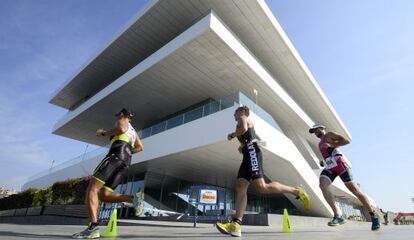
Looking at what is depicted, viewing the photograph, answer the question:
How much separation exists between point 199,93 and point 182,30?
3.69 meters

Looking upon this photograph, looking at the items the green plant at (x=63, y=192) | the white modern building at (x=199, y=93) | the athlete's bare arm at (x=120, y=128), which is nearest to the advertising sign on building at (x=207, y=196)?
the white modern building at (x=199, y=93)

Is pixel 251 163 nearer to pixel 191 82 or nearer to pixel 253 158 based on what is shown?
pixel 253 158

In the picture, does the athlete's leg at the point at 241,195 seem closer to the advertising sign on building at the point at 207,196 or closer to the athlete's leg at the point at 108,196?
the athlete's leg at the point at 108,196

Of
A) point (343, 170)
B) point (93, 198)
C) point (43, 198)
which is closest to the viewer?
point (93, 198)

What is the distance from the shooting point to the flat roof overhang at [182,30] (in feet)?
43.8

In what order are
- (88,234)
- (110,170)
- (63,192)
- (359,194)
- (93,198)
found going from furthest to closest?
(63,192) < (359,194) < (110,170) < (93,198) < (88,234)

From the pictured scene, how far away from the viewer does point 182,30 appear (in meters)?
15.1

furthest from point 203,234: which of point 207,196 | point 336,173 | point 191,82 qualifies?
point 191,82

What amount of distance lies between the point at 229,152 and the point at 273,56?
752 cm

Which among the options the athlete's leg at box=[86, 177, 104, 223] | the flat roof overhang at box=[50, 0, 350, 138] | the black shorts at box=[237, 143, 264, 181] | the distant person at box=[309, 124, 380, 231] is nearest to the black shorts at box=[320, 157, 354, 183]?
the distant person at box=[309, 124, 380, 231]

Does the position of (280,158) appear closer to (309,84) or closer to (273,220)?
(273,220)

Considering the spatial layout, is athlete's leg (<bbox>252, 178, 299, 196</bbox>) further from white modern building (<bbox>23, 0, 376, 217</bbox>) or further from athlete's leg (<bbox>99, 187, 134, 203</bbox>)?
white modern building (<bbox>23, 0, 376, 217</bbox>)

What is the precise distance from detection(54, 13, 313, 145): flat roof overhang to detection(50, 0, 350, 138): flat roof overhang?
2074 mm

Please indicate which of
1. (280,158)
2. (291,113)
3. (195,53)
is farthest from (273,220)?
(291,113)
